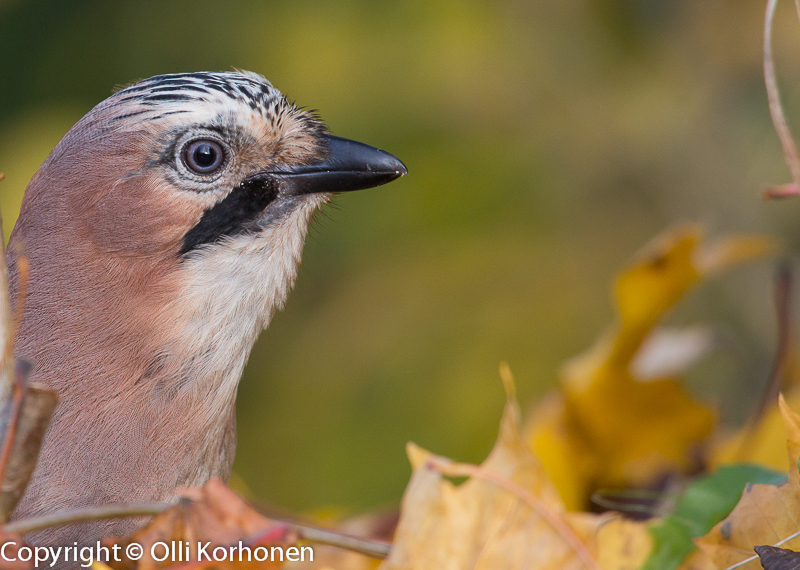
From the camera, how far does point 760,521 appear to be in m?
0.94

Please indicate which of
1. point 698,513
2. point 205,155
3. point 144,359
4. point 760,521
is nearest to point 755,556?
point 760,521

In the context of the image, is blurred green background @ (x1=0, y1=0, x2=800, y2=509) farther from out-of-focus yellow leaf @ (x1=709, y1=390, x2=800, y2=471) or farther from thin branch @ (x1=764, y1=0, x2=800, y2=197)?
thin branch @ (x1=764, y1=0, x2=800, y2=197)

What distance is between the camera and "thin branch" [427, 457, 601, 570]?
962 millimetres

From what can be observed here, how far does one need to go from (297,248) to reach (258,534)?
83cm

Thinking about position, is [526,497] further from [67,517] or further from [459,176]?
[459,176]

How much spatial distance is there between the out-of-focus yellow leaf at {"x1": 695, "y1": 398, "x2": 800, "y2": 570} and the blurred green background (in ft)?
5.44

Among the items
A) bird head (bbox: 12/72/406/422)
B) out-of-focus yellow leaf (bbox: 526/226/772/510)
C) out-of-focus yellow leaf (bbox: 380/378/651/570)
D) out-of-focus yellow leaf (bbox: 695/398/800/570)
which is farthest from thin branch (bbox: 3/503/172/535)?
out-of-focus yellow leaf (bbox: 526/226/772/510)

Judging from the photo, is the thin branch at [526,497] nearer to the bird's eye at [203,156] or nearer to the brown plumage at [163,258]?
the brown plumage at [163,258]

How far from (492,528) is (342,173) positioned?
0.75 metres

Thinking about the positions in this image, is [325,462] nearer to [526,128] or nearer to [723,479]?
[526,128]

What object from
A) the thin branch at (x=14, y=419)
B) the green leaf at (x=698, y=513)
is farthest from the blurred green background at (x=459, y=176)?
the thin branch at (x=14, y=419)

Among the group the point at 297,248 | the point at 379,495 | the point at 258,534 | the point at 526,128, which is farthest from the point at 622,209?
the point at 258,534

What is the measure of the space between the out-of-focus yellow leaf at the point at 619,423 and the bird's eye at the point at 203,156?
77 cm

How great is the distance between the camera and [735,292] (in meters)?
2.59
